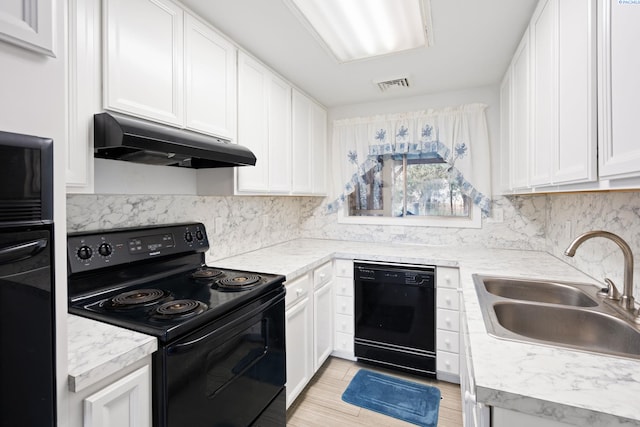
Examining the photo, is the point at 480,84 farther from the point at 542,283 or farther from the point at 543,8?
the point at 542,283

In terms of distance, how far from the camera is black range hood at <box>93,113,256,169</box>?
1105mm

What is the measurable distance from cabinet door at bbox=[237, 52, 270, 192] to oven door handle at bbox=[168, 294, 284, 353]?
2.33 ft

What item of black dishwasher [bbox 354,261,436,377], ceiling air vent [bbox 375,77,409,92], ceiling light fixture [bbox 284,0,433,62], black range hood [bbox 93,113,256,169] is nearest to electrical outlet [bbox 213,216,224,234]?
black range hood [bbox 93,113,256,169]

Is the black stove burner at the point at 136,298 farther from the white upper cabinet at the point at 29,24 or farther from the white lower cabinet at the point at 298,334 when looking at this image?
the white upper cabinet at the point at 29,24

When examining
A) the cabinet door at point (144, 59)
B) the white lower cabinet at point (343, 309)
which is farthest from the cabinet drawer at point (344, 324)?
Result: the cabinet door at point (144, 59)

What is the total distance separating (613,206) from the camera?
149 centimetres

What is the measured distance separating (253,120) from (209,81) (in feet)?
1.34

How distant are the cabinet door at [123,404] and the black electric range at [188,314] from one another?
3 cm

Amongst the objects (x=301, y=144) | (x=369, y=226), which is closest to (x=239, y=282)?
(x=301, y=144)

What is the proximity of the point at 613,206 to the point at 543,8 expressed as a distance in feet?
3.27

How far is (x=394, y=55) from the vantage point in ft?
6.66

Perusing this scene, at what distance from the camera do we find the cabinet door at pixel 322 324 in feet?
7.31

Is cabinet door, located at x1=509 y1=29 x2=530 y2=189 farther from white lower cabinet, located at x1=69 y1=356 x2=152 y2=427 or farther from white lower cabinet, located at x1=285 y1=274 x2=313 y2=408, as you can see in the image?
white lower cabinet, located at x1=69 y1=356 x2=152 y2=427

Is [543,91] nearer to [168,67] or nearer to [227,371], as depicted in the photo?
[168,67]
